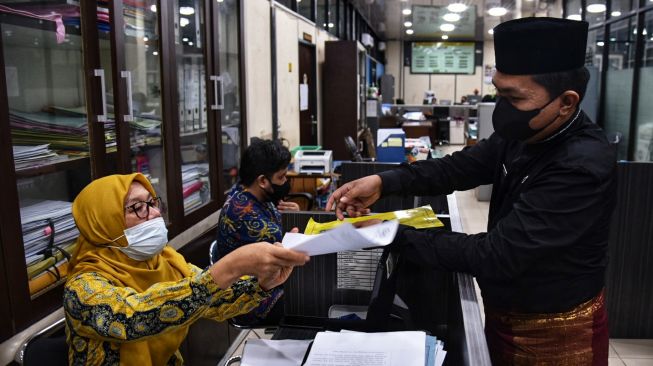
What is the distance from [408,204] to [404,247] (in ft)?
5.78

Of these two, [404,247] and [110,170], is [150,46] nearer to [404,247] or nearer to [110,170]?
[110,170]

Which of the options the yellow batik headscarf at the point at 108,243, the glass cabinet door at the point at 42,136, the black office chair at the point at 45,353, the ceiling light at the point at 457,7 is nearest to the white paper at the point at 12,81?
the glass cabinet door at the point at 42,136

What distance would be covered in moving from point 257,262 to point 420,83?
16.0m

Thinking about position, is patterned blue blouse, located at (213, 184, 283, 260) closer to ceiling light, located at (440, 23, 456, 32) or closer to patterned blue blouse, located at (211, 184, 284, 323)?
patterned blue blouse, located at (211, 184, 284, 323)

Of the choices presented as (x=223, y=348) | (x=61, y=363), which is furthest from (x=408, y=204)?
(x=61, y=363)

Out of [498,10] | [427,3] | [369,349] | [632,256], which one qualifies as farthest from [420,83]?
[369,349]

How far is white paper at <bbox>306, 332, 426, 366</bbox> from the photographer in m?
1.09

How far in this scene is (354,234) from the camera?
991 mm

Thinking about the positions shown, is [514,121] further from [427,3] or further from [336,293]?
[427,3]

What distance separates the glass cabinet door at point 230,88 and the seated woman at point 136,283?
2.04 meters

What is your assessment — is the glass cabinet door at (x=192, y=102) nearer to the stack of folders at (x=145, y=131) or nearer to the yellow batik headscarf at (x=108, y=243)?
the stack of folders at (x=145, y=131)

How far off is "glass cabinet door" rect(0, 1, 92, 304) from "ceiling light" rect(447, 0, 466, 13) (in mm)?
7978

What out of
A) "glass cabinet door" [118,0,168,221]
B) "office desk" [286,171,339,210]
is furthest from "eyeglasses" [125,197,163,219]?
"office desk" [286,171,339,210]

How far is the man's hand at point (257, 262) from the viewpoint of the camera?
111 cm
